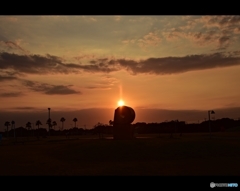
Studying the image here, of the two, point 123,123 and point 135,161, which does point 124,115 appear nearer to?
point 123,123

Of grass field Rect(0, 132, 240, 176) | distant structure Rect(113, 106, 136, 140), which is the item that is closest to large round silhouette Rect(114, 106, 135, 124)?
distant structure Rect(113, 106, 136, 140)

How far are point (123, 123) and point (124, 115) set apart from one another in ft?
3.55

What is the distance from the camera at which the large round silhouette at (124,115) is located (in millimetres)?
39062

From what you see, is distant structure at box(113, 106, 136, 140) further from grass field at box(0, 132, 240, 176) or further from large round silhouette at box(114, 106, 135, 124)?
grass field at box(0, 132, 240, 176)

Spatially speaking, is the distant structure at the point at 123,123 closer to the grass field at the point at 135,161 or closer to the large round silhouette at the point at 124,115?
the large round silhouette at the point at 124,115

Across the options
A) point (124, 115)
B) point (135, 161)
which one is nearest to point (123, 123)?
point (124, 115)

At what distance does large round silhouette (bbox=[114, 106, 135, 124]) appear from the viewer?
3906cm

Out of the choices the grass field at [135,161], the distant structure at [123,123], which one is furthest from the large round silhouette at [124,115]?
the grass field at [135,161]

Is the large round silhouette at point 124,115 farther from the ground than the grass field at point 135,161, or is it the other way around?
the large round silhouette at point 124,115

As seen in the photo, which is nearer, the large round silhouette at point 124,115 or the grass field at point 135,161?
the grass field at point 135,161

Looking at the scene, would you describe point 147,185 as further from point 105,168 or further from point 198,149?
point 198,149
